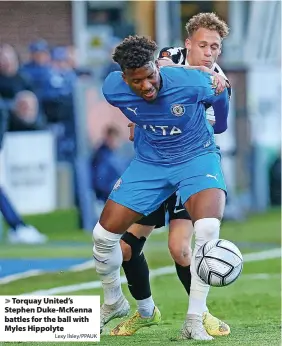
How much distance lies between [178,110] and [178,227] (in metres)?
0.98

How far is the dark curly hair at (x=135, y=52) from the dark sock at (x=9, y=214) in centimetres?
736

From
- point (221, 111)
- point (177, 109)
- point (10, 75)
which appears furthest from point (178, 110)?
point (10, 75)

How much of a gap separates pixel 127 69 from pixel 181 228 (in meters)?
1.32

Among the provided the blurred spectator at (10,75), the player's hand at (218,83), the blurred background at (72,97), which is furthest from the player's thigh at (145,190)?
the blurred spectator at (10,75)

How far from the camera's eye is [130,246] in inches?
289

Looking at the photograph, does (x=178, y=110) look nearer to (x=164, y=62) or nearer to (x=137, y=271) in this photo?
(x=164, y=62)

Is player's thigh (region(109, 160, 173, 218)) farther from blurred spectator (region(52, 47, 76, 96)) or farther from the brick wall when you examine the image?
blurred spectator (region(52, 47, 76, 96))

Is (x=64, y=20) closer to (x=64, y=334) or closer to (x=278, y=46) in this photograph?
(x=278, y=46)

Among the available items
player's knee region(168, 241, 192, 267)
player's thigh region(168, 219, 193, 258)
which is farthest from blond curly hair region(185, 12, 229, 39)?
player's knee region(168, 241, 192, 267)

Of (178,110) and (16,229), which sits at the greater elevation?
(178,110)

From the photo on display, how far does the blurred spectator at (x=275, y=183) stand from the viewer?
1705cm

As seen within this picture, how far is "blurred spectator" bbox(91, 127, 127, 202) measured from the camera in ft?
48.2

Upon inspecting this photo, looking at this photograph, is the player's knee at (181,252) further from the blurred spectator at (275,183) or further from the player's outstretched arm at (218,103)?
the blurred spectator at (275,183)

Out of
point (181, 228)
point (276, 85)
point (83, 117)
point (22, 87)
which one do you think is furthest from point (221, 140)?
point (181, 228)
